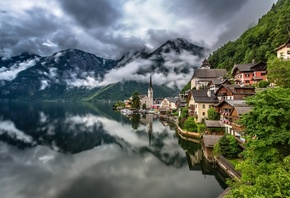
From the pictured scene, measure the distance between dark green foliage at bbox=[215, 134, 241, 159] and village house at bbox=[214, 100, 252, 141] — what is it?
189 cm

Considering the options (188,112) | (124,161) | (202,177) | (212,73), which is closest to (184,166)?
(202,177)

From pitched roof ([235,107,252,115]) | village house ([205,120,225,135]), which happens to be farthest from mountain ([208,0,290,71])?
pitched roof ([235,107,252,115])

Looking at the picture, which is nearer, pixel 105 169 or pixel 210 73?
pixel 105 169

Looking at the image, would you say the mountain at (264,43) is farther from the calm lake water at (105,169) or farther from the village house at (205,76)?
the calm lake water at (105,169)

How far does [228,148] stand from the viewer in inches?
1264

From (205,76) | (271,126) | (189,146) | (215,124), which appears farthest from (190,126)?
(205,76)

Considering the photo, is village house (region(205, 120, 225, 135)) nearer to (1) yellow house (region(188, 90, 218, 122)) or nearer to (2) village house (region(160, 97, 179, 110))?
(1) yellow house (region(188, 90, 218, 122))

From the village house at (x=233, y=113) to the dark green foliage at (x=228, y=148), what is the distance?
189 centimetres

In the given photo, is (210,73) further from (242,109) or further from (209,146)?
(209,146)

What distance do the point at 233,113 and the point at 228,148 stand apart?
999 centimetres

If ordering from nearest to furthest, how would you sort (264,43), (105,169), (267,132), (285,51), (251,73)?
1. (267,132)
2. (105,169)
3. (285,51)
4. (251,73)
5. (264,43)

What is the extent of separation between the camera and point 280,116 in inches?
707

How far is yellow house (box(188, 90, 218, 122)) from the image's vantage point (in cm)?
5947

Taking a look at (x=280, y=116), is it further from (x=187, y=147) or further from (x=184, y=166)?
(x=187, y=147)
